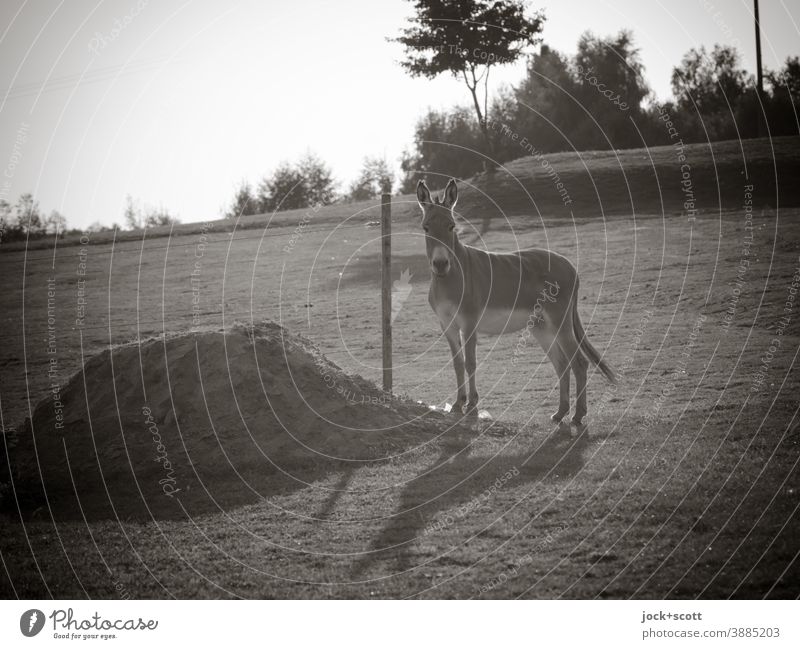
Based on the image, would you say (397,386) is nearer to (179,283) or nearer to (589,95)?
(179,283)

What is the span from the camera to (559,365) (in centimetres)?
1312

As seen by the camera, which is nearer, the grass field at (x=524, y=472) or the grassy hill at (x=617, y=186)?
the grass field at (x=524, y=472)

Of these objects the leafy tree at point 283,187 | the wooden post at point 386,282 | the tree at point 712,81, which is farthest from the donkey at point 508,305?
the tree at point 712,81

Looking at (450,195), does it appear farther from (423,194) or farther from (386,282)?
(386,282)

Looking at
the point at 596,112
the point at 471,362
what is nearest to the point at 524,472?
the point at 471,362

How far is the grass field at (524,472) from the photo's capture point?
759 centimetres

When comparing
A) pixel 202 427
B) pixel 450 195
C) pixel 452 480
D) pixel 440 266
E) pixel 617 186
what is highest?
pixel 617 186

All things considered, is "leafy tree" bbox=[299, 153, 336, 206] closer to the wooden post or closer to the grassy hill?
the grassy hill

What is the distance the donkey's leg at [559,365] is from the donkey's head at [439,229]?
6.98 ft

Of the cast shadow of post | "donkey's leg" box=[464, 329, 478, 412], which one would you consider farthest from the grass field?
"donkey's leg" box=[464, 329, 478, 412]

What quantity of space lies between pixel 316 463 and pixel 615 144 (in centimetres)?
4517

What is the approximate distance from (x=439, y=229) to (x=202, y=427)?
480cm

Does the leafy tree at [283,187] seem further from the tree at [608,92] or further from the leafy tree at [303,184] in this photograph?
the tree at [608,92]

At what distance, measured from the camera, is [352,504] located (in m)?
9.55
